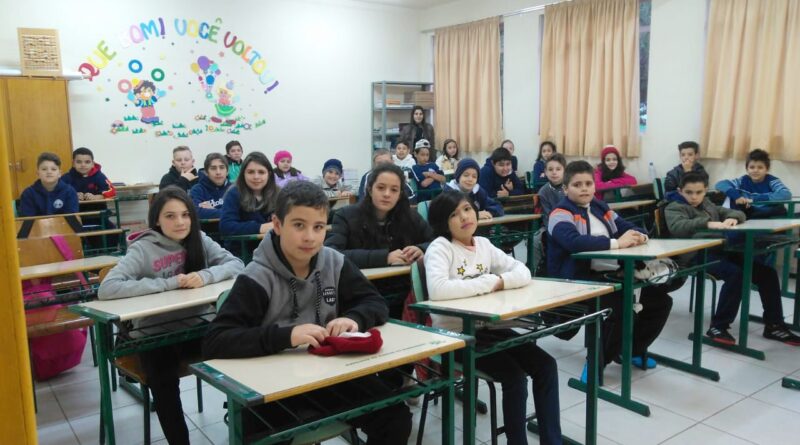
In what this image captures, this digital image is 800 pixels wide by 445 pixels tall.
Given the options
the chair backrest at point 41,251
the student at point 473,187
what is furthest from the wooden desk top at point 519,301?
the student at point 473,187

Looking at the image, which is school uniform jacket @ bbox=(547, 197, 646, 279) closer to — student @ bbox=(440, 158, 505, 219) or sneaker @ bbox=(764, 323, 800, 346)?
sneaker @ bbox=(764, 323, 800, 346)

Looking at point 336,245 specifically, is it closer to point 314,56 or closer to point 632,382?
point 632,382

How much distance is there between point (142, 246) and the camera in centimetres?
246

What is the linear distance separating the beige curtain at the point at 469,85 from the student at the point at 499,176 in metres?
2.48

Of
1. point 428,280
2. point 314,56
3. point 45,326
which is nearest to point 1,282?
point 428,280

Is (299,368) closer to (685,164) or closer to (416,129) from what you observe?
(685,164)

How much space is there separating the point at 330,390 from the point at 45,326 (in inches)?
71.0

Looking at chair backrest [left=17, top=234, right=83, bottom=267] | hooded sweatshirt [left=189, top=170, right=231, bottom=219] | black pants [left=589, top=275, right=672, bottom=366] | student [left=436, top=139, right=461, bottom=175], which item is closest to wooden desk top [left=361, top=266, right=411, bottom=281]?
black pants [left=589, top=275, right=672, bottom=366]

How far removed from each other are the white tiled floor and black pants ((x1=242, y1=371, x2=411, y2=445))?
837mm

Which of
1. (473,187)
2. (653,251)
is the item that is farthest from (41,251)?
(653,251)

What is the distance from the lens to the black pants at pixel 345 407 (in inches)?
66.0

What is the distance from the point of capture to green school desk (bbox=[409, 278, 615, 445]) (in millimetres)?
1885

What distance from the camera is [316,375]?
1400 mm

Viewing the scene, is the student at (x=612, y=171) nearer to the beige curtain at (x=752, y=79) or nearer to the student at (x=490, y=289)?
the beige curtain at (x=752, y=79)
